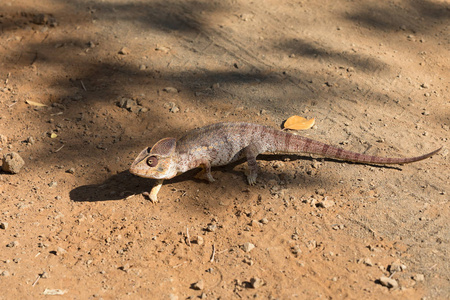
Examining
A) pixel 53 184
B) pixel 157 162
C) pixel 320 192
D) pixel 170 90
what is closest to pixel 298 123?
pixel 320 192

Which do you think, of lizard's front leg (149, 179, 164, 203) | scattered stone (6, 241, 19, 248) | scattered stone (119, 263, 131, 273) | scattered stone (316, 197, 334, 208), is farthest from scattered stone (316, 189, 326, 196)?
scattered stone (6, 241, 19, 248)

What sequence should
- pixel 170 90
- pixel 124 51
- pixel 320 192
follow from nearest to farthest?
pixel 320 192, pixel 170 90, pixel 124 51

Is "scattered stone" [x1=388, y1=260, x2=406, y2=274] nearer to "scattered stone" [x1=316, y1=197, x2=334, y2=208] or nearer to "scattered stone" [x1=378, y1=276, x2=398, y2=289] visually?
"scattered stone" [x1=378, y1=276, x2=398, y2=289]

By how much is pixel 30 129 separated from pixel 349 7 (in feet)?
18.0

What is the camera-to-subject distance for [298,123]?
517 centimetres

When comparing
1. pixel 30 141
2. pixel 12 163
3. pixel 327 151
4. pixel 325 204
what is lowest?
pixel 30 141

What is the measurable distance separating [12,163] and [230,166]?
226cm

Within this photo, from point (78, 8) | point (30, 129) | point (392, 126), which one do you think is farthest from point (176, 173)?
point (78, 8)

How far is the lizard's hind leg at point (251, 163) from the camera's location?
4.40 m

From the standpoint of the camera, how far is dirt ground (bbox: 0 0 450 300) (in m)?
3.51

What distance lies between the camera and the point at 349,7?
7.54 m

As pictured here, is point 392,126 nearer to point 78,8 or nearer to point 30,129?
point 30,129

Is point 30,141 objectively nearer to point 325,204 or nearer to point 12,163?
point 12,163

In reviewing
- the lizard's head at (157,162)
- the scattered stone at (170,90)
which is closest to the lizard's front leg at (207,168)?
the lizard's head at (157,162)
